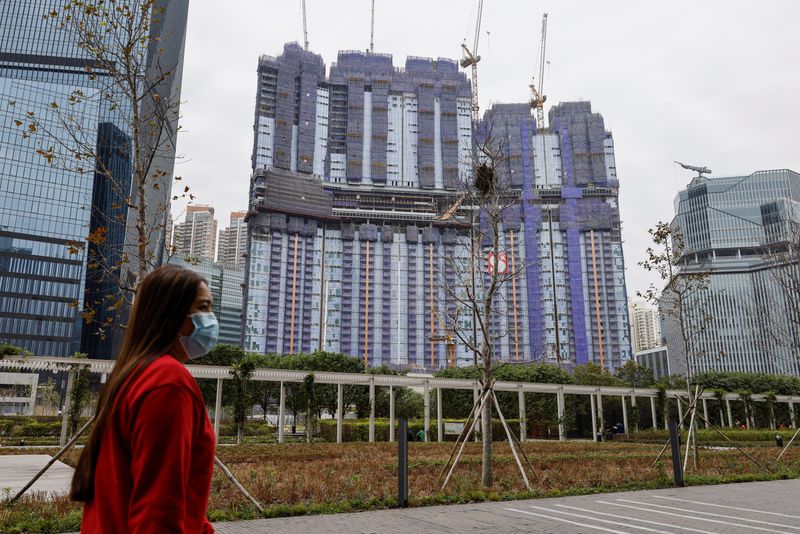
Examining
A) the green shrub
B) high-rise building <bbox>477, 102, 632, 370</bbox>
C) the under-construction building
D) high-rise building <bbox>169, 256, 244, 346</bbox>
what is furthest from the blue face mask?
high-rise building <bbox>169, 256, 244, 346</bbox>

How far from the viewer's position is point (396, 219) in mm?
121875

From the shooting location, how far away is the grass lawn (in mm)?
7340

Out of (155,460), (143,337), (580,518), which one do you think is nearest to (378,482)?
→ (580,518)

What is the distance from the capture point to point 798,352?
67.3ft

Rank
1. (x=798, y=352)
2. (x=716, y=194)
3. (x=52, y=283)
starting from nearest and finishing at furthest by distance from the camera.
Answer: (x=798, y=352), (x=52, y=283), (x=716, y=194)

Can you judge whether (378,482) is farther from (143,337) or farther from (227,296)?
(227,296)

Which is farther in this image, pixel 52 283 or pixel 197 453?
pixel 52 283

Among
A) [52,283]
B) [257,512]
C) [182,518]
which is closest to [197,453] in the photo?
[182,518]

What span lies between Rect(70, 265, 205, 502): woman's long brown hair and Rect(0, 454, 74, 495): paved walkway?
8.03 metres

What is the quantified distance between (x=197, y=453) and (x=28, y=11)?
365ft

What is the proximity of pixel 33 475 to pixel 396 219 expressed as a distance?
111 metres

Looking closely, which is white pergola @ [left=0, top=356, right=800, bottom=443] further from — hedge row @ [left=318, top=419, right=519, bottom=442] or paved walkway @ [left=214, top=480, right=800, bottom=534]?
paved walkway @ [left=214, top=480, right=800, bottom=534]

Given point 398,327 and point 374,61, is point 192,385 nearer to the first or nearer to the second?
point 398,327

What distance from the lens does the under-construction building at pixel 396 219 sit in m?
109
